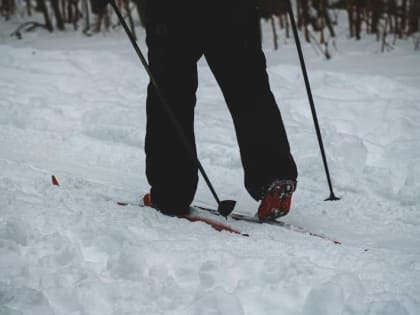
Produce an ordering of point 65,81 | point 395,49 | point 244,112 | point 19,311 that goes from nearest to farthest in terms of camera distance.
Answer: point 19,311
point 244,112
point 65,81
point 395,49

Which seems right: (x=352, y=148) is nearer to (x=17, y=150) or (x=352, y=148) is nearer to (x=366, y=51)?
(x=17, y=150)

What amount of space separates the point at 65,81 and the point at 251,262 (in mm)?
3604

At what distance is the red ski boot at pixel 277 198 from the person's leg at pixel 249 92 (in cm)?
2

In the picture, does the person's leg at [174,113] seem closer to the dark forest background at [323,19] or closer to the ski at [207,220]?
the ski at [207,220]

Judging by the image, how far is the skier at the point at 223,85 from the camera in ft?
7.30

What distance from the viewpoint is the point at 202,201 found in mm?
2951

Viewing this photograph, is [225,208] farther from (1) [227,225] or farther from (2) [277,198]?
(2) [277,198]

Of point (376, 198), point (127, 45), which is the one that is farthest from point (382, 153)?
point (127, 45)

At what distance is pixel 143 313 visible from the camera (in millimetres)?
1543

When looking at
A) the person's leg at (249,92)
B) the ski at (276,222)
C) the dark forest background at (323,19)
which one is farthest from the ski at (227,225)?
the dark forest background at (323,19)

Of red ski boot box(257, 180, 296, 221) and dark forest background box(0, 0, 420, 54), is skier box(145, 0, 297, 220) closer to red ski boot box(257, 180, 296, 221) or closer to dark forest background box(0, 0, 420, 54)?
red ski boot box(257, 180, 296, 221)

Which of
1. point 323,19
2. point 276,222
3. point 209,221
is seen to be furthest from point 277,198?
point 323,19

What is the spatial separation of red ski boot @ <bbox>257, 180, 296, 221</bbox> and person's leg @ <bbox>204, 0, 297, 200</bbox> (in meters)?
0.02

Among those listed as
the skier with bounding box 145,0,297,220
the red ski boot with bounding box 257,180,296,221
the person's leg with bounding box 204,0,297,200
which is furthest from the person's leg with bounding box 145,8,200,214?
the red ski boot with bounding box 257,180,296,221
